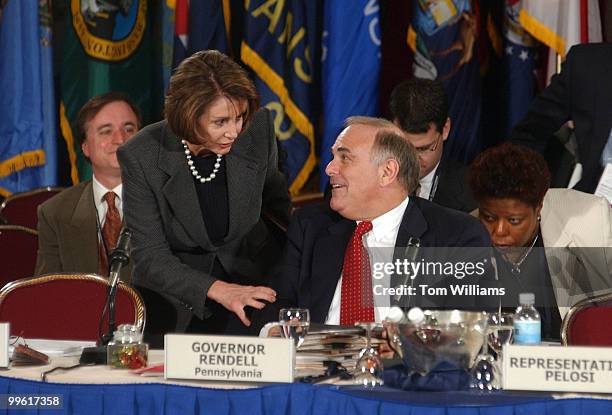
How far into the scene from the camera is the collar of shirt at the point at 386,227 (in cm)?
343

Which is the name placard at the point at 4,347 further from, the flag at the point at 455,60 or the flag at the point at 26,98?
the flag at the point at 26,98

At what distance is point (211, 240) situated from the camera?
394 centimetres

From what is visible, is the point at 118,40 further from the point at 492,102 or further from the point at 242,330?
the point at 242,330

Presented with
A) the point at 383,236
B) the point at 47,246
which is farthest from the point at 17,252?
the point at 383,236

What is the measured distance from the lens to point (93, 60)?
18.6 ft

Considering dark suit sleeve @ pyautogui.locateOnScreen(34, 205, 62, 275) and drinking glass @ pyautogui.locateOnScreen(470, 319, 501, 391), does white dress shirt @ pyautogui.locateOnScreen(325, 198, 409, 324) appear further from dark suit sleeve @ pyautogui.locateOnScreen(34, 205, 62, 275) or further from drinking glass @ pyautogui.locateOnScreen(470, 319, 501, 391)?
dark suit sleeve @ pyautogui.locateOnScreen(34, 205, 62, 275)

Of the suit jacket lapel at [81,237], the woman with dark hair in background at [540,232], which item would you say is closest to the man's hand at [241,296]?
the woman with dark hair in background at [540,232]

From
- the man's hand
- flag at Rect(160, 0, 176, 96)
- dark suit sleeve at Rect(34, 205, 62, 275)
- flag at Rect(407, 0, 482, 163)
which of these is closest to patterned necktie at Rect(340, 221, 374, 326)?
the man's hand

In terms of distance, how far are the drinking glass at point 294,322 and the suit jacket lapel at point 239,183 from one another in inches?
45.4

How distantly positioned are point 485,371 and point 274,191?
166 cm

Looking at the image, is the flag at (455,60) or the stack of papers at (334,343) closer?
the stack of papers at (334,343)

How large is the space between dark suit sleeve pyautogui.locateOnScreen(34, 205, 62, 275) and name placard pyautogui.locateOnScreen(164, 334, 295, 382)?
2.23m

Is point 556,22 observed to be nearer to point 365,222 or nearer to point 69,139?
point 365,222

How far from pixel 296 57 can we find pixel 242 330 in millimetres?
1893
